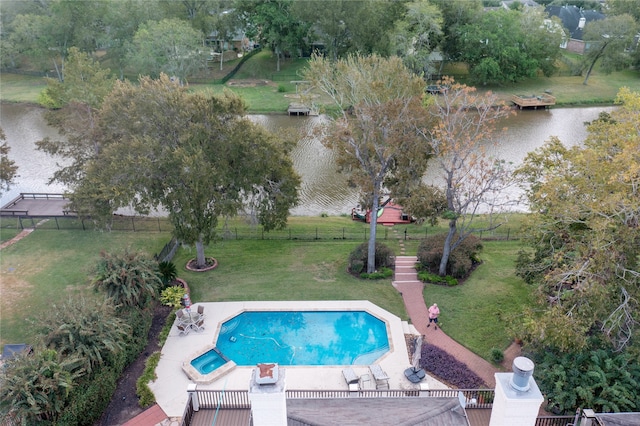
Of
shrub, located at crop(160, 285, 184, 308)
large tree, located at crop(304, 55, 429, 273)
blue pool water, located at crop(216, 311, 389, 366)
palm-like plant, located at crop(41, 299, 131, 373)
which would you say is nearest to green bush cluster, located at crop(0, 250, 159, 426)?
palm-like plant, located at crop(41, 299, 131, 373)

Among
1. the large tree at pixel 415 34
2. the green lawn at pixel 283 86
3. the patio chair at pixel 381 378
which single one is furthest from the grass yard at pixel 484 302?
the green lawn at pixel 283 86

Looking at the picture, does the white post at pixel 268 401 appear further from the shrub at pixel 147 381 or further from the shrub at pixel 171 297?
the shrub at pixel 171 297

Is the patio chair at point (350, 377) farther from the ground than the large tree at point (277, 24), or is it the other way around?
the large tree at point (277, 24)

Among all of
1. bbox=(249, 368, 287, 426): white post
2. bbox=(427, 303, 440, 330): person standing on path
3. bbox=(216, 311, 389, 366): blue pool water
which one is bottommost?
bbox=(216, 311, 389, 366): blue pool water

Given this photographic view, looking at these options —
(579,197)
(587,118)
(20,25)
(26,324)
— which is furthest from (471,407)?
(20,25)

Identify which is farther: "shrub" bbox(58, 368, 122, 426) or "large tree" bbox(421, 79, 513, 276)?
"large tree" bbox(421, 79, 513, 276)

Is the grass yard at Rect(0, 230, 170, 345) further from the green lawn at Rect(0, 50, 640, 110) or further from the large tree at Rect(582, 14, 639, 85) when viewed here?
the large tree at Rect(582, 14, 639, 85)
